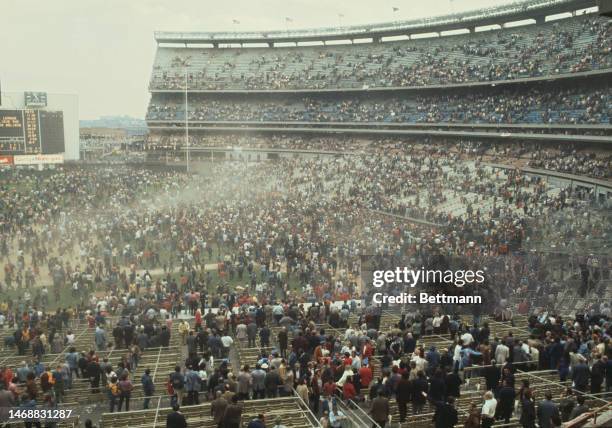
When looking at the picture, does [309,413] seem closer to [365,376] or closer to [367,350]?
[365,376]

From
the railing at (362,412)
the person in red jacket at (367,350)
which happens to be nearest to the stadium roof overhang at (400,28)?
the person in red jacket at (367,350)

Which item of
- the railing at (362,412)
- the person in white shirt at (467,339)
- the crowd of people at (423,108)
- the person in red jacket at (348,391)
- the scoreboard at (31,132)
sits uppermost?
the crowd of people at (423,108)

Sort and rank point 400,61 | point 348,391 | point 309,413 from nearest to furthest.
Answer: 1. point 309,413
2. point 348,391
3. point 400,61

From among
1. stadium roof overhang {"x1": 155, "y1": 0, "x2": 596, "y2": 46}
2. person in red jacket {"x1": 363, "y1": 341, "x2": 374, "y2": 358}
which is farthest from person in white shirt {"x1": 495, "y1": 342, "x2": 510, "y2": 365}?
stadium roof overhang {"x1": 155, "y1": 0, "x2": 596, "y2": 46}

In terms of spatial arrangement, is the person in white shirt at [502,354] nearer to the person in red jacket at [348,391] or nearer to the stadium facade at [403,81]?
the person in red jacket at [348,391]

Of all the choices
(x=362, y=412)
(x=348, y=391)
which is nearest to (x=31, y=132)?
(x=348, y=391)

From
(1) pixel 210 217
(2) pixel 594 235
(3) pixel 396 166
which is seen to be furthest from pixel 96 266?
(3) pixel 396 166
